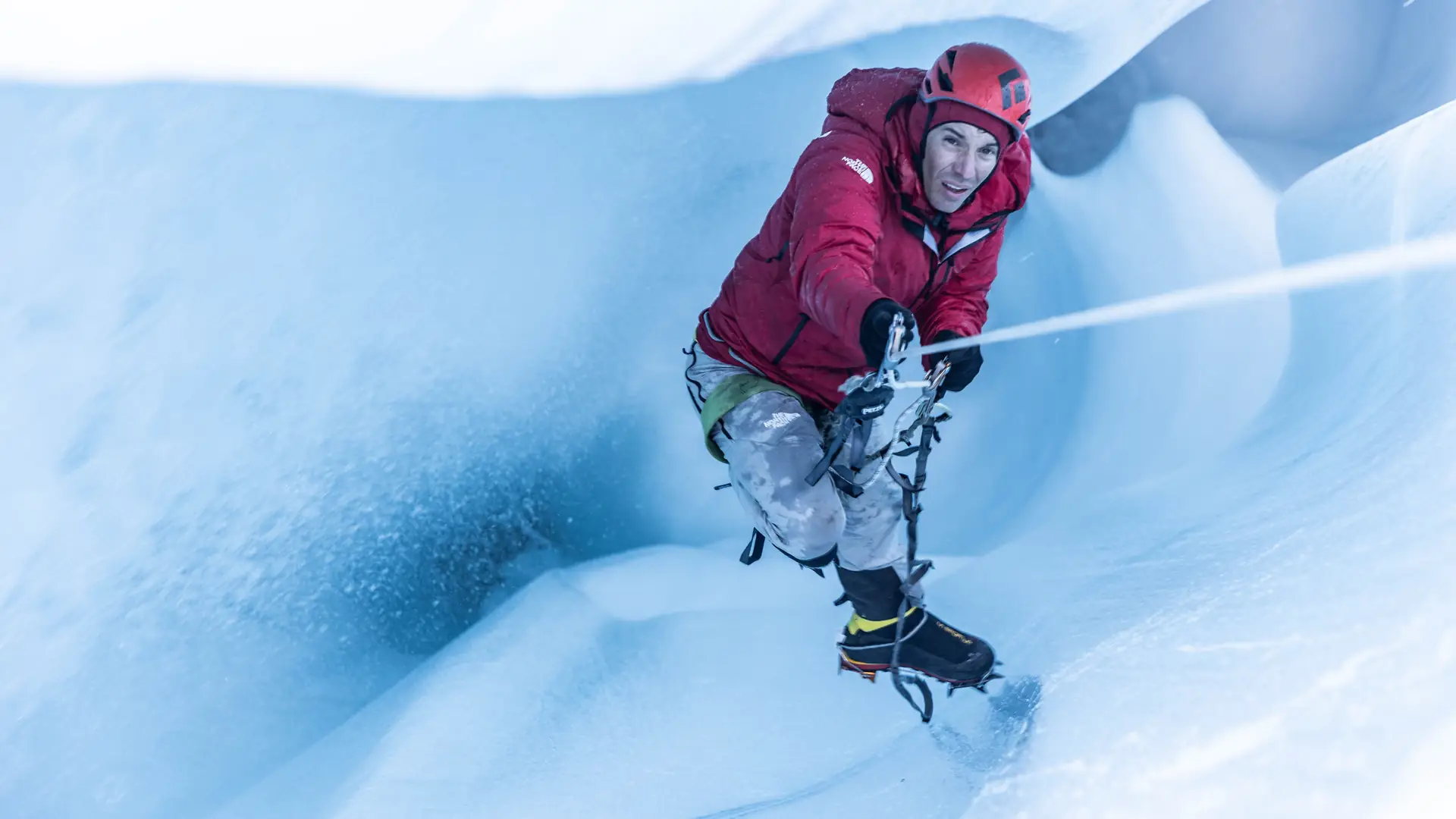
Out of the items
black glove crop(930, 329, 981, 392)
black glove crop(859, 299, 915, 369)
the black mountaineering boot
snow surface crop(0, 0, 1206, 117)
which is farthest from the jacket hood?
snow surface crop(0, 0, 1206, 117)

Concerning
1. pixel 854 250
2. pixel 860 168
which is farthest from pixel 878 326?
pixel 860 168

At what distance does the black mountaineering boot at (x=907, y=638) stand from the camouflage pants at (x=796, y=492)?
35 mm

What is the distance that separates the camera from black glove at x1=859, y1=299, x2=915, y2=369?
1141mm

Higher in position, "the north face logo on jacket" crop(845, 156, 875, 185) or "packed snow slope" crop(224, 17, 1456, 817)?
"the north face logo on jacket" crop(845, 156, 875, 185)

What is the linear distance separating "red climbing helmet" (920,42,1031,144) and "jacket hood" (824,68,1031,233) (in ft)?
0.11

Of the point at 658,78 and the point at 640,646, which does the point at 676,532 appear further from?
the point at 658,78

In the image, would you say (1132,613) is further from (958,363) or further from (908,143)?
(908,143)

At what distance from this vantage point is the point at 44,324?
64.3 inches

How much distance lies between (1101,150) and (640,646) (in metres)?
1.96

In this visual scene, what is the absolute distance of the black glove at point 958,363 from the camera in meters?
1.54

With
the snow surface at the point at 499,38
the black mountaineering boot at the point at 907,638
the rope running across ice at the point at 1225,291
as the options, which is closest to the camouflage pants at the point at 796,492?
the black mountaineering boot at the point at 907,638

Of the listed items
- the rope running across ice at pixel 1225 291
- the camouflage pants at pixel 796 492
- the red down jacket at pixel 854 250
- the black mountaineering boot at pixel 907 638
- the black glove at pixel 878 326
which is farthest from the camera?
the black mountaineering boot at pixel 907 638

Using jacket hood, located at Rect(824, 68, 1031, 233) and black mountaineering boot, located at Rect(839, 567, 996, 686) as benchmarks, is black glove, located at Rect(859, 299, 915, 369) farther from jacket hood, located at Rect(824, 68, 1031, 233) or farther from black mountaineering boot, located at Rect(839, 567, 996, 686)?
black mountaineering boot, located at Rect(839, 567, 996, 686)

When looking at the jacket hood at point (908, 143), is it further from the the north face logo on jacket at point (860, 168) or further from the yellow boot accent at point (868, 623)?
the yellow boot accent at point (868, 623)
